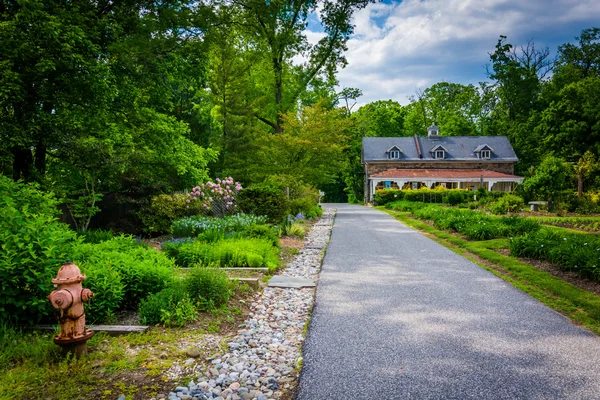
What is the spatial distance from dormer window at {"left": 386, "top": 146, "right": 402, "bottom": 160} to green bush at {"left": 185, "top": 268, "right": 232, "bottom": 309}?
36.9 meters

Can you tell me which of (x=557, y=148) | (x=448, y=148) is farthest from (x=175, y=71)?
(x=448, y=148)

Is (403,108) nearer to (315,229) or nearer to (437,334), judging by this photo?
(315,229)

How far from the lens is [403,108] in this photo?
177ft

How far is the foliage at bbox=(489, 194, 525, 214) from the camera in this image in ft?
62.2

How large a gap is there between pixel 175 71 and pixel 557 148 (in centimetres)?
3198

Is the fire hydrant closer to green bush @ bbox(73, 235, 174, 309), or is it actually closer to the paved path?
green bush @ bbox(73, 235, 174, 309)

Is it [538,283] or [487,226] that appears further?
[487,226]

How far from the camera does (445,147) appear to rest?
40656mm

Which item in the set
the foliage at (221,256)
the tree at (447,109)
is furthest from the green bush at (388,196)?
the foliage at (221,256)

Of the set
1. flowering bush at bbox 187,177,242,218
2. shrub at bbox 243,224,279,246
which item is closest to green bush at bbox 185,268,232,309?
shrub at bbox 243,224,279,246

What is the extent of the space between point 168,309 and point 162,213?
7.49 meters

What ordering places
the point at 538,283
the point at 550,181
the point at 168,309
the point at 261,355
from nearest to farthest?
the point at 261,355
the point at 168,309
the point at 538,283
the point at 550,181

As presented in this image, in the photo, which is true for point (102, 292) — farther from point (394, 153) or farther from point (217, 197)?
point (394, 153)

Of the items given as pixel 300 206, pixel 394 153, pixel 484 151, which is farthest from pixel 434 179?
pixel 300 206
